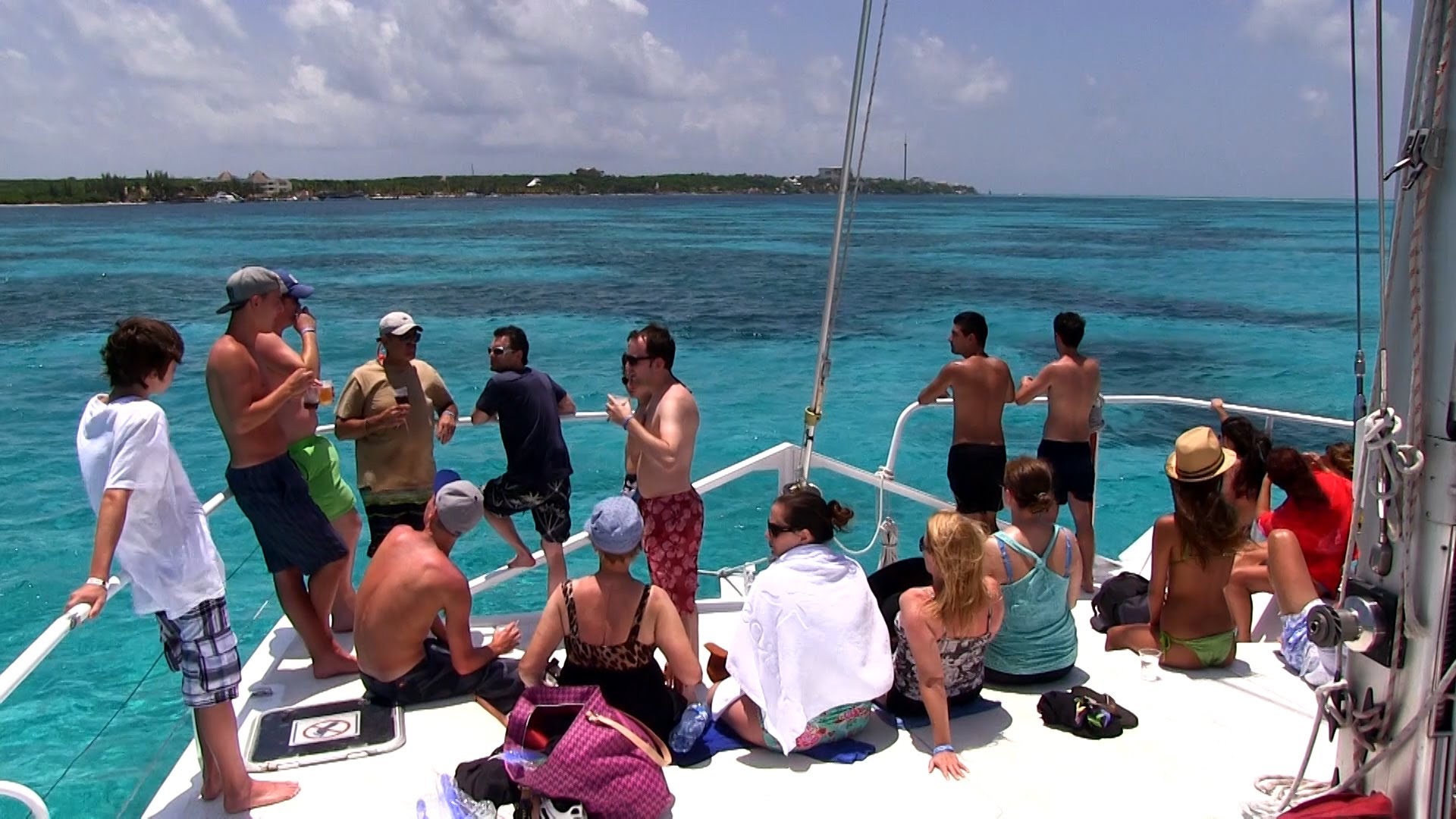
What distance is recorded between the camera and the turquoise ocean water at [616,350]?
27.5ft

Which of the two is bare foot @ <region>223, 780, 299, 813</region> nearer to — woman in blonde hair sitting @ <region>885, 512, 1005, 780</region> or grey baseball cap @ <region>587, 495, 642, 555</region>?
grey baseball cap @ <region>587, 495, 642, 555</region>

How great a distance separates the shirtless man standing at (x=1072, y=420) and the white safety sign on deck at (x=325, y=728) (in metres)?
3.69

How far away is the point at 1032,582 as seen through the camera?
390 centimetres

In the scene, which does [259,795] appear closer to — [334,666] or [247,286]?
[334,666]

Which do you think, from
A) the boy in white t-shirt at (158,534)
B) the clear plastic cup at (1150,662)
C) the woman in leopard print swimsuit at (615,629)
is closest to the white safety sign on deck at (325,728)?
the boy in white t-shirt at (158,534)

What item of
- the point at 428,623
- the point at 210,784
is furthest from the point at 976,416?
the point at 210,784

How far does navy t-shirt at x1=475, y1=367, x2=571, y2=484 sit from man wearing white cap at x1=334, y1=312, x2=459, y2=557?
10.8 inches

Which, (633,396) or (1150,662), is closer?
(1150,662)

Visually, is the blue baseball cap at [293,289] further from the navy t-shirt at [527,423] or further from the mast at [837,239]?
the mast at [837,239]

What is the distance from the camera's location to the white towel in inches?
135

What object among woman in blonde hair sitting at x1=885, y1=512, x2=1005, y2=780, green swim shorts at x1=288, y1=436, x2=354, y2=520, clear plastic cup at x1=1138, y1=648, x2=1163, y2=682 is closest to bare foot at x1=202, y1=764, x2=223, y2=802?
green swim shorts at x1=288, y1=436, x2=354, y2=520

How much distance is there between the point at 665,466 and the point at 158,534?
1.83 meters

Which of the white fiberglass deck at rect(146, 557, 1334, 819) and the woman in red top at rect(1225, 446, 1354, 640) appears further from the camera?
the woman in red top at rect(1225, 446, 1354, 640)

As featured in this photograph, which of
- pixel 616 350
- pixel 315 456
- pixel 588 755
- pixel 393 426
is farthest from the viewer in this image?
pixel 616 350
